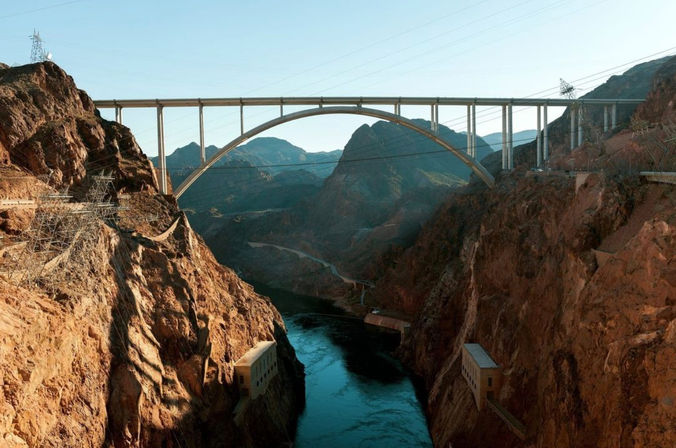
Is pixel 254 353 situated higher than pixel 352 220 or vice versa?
pixel 352 220

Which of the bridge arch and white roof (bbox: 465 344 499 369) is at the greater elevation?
the bridge arch

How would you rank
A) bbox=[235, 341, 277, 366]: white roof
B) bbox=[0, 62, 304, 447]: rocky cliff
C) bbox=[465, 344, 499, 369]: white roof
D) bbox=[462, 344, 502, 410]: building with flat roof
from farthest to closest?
1. bbox=[235, 341, 277, 366]: white roof
2. bbox=[465, 344, 499, 369]: white roof
3. bbox=[462, 344, 502, 410]: building with flat roof
4. bbox=[0, 62, 304, 447]: rocky cliff

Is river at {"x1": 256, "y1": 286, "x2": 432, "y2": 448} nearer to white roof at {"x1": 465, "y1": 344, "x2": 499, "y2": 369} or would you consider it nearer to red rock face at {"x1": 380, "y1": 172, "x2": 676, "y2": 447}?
red rock face at {"x1": 380, "y1": 172, "x2": 676, "y2": 447}

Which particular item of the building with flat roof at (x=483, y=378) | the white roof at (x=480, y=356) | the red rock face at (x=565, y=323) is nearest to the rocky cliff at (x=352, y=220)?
the red rock face at (x=565, y=323)

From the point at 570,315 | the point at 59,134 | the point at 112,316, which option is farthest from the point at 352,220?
the point at 112,316

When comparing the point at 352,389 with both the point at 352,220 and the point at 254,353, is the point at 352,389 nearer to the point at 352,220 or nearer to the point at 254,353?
the point at 254,353

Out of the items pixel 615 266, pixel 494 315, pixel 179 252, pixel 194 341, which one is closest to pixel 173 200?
pixel 179 252

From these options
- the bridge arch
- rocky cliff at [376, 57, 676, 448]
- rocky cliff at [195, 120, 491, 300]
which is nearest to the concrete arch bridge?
the bridge arch
